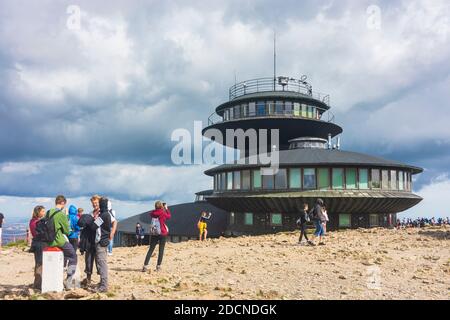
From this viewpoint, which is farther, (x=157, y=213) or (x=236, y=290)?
(x=157, y=213)

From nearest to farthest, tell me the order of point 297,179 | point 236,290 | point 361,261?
point 236,290 → point 361,261 → point 297,179

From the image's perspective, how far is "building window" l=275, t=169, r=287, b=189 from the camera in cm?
3159

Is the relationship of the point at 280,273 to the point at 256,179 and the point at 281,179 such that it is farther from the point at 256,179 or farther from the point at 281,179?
the point at 256,179

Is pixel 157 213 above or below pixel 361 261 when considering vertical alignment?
above

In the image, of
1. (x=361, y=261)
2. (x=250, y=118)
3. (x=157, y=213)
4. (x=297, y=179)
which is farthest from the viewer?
(x=250, y=118)

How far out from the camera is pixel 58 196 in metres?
9.73

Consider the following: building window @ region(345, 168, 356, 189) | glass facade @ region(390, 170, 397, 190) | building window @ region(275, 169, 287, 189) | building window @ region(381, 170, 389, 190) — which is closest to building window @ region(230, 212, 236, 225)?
building window @ region(275, 169, 287, 189)

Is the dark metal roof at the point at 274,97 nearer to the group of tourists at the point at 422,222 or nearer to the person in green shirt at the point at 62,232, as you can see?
the group of tourists at the point at 422,222

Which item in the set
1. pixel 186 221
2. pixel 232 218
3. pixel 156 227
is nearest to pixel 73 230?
pixel 156 227

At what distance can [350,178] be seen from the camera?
1237 inches

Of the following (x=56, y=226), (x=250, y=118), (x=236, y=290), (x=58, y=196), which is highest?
(x=250, y=118)

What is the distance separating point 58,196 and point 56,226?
0.76m
